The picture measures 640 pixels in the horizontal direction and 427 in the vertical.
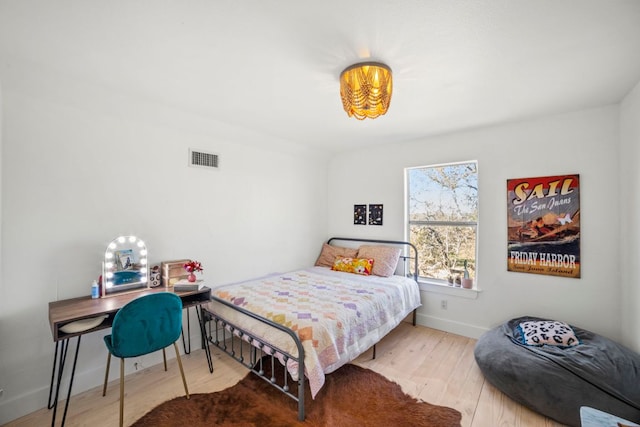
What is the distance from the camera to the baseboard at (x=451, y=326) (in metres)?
3.19

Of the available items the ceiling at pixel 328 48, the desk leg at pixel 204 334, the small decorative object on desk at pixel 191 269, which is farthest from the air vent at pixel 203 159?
the desk leg at pixel 204 334

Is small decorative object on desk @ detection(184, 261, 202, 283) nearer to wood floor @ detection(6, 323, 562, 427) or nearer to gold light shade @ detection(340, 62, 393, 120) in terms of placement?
wood floor @ detection(6, 323, 562, 427)

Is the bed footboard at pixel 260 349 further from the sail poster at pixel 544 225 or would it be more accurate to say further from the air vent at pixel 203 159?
the sail poster at pixel 544 225

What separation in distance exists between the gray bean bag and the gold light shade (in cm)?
222

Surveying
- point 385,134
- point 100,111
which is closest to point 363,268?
point 385,134

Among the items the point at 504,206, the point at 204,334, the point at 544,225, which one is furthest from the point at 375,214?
the point at 204,334

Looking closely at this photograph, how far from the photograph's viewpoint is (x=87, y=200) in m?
2.33

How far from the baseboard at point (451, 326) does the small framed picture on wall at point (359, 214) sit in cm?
153

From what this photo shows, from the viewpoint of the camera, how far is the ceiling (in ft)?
4.49

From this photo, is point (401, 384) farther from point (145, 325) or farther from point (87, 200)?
point (87, 200)

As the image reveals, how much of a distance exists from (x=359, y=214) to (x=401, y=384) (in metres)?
2.42

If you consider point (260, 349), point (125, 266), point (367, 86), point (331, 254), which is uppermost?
point (367, 86)

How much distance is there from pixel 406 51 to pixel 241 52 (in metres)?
1.04

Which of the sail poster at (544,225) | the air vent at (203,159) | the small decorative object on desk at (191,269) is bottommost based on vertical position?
the small decorative object on desk at (191,269)
